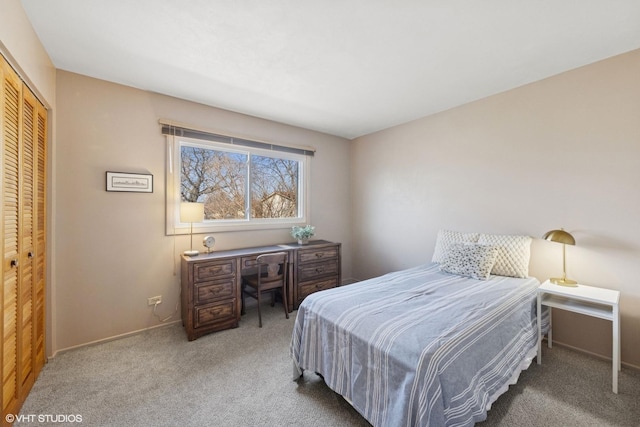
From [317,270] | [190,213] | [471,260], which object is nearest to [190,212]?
[190,213]

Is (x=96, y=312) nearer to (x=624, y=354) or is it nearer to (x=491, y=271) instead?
(x=491, y=271)

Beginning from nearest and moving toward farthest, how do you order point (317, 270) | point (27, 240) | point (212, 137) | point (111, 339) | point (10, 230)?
1. point (10, 230)
2. point (27, 240)
3. point (111, 339)
4. point (212, 137)
5. point (317, 270)

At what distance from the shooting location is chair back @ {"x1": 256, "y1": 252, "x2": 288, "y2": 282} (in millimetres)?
2840

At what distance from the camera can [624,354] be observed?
207 centimetres

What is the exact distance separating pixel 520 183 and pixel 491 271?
3.14 ft

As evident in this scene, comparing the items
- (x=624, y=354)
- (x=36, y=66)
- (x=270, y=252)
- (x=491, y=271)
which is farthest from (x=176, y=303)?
(x=624, y=354)

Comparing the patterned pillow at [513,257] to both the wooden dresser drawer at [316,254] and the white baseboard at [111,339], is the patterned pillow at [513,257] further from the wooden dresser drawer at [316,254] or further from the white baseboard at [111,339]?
the white baseboard at [111,339]

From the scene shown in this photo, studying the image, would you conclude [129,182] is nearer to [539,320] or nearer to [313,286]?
[313,286]

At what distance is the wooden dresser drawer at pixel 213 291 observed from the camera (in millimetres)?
2564

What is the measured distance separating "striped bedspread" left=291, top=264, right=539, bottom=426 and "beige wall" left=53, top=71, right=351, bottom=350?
1850mm

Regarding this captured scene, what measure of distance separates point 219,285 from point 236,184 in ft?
4.30

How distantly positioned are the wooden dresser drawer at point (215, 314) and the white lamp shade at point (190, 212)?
0.90 meters

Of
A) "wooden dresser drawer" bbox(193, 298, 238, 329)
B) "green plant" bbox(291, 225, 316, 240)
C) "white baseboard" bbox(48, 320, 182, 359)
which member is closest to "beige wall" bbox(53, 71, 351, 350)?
"white baseboard" bbox(48, 320, 182, 359)

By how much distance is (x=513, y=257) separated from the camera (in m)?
2.41
